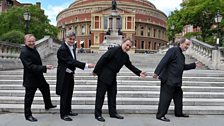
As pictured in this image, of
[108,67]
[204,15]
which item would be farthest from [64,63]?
[204,15]

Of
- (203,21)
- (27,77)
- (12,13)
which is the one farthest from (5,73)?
(12,13)

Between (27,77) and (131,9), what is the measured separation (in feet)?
319

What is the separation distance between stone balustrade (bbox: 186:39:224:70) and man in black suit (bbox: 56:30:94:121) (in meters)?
11.1

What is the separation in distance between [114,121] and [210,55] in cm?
1185

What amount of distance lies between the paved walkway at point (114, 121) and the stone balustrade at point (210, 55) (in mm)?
9185

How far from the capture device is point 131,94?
915cm

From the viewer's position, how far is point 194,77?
428 inches

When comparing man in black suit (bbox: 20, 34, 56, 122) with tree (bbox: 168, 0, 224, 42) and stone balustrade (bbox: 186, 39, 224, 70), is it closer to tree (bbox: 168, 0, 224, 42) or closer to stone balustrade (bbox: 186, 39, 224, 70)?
stone balustrade (bbox: 186, 39, 224, 70)

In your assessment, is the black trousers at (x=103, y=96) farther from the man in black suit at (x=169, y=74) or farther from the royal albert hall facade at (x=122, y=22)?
the royal albert hall facade at (x=122, y=22)

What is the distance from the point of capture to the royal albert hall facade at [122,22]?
96.0m

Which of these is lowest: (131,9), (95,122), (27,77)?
(95,122)

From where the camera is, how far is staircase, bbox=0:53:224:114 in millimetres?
7902

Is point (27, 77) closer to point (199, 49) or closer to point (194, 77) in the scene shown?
point (194, 77)

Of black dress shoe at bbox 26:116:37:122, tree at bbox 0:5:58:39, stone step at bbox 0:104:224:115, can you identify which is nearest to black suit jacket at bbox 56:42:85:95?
black dress shoe at bbox 26:116:37:122
